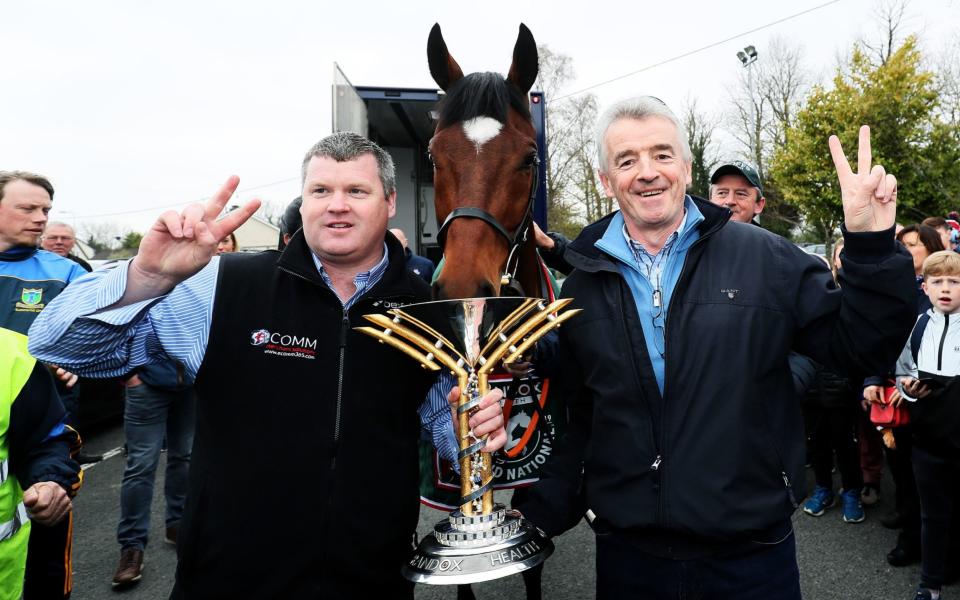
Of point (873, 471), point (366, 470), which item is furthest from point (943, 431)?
point (366, 470)

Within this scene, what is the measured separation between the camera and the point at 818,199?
61.2 feet

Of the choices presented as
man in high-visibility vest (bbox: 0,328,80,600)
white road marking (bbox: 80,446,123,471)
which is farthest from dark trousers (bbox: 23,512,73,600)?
white road marking (bbox: 80,446,123,471)

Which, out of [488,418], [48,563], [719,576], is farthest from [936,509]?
[48,563]

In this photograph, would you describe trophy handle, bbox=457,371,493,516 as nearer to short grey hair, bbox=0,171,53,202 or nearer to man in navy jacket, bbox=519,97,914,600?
man in navy jacket, bbox=519,97,914,600

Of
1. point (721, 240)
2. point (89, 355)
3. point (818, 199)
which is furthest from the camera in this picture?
point (818, 199)

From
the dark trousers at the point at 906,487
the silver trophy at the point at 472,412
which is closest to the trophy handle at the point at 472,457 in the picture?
the silver trophy at the point at 472,412

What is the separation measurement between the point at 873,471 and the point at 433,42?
4.85 meters

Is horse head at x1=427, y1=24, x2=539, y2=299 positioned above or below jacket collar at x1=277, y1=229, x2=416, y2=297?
above

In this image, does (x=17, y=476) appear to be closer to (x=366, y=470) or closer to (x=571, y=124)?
(x=366, y=470)

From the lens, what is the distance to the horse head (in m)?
2.15

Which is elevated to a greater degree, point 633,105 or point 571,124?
point 571,124

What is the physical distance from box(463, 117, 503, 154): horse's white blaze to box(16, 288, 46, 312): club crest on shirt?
113 inches

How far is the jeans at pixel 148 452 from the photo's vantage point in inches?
150

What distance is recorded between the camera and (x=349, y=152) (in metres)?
1.87
